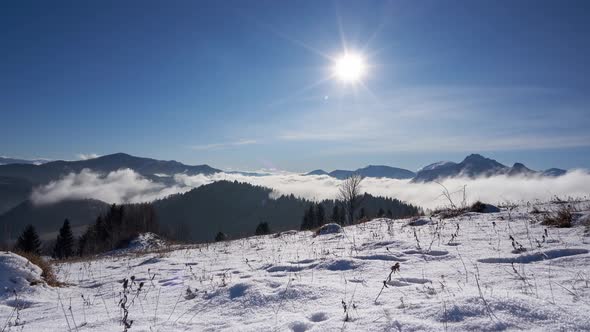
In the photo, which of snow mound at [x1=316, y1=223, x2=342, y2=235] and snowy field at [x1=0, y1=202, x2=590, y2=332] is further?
snow mound at [x1=316, y1=223, x2=342, y2=235]

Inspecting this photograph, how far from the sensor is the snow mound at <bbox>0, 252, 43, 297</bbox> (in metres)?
5.16

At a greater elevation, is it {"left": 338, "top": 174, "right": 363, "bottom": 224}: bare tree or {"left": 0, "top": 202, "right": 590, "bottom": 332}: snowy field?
{"left": 338, "top": 174, "right": 363, "bottom": 224}: bare tree

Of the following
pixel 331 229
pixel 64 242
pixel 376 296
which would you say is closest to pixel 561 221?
pixel 376 296

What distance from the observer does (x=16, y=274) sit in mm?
5523

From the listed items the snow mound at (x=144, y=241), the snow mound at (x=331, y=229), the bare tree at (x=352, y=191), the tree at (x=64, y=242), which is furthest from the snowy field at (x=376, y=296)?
the tree at (x=64, y=242)

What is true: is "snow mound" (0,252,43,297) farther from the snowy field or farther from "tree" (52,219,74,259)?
"tree" (52,219,74,259)

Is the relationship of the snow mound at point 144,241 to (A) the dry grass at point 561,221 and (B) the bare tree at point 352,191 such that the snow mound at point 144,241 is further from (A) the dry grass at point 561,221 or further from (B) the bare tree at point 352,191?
(A) the dry grass at point 561,221

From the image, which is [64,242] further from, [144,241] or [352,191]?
[352,191]

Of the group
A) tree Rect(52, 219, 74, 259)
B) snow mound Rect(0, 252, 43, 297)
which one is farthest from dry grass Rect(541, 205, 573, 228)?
tree Rect(52, 219, 74, 259)

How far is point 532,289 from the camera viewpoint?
2.93 m

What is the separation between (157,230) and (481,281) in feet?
243

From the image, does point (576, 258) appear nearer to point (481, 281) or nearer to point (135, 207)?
point (481, 281)

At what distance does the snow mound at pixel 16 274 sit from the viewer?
5164mm

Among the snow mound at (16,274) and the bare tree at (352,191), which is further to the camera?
the bare tree at (352,191)
